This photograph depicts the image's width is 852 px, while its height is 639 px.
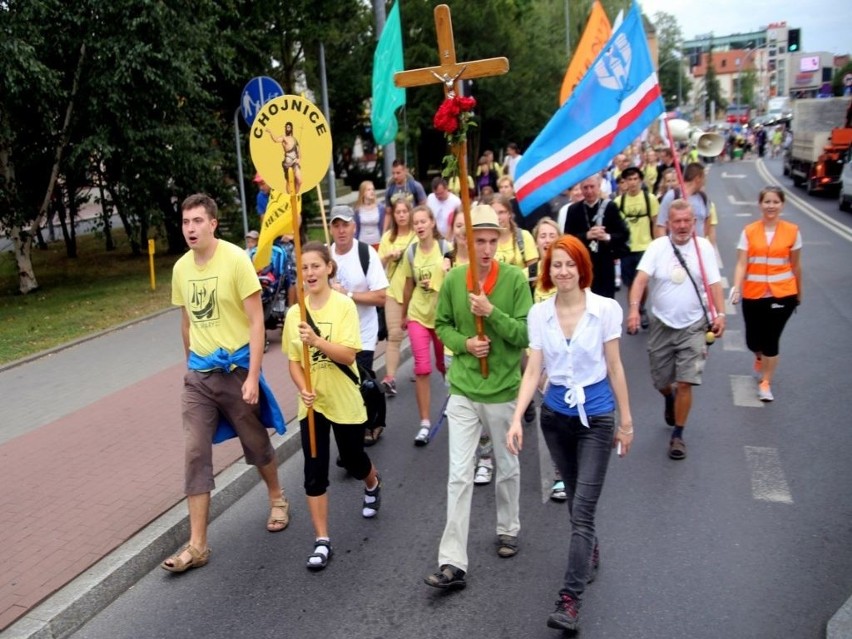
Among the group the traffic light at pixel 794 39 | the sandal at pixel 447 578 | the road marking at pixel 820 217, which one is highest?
the traffic light at pixel 794 39

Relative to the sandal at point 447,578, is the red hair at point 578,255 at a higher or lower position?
higher

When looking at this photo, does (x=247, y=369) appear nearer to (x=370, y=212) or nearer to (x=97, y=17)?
(x=370, y=212)

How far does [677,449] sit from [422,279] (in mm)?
2392

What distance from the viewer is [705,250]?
252 inches

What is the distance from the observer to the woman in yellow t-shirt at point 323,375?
201 inches

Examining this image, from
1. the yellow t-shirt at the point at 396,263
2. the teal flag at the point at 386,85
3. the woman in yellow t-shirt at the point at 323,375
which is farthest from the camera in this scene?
the teal flag at the point at 386,85

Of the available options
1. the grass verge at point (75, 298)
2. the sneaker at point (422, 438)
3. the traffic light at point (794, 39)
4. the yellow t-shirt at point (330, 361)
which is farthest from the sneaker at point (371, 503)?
the traffic light at point (794, 39)

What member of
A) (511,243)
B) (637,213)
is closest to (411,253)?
(511,243)

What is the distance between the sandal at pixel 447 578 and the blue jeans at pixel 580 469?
65 cm

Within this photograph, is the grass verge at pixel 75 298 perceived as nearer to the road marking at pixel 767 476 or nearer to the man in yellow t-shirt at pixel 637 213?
the man in yellow t-shirt at pixel 637 213

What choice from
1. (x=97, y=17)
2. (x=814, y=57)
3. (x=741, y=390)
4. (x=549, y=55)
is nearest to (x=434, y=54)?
(x=549, y=55)

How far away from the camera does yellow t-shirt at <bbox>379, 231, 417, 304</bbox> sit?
7.45 meters

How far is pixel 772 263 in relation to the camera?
752 centimetres

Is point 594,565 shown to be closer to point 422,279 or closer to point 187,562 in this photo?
point 187,562
